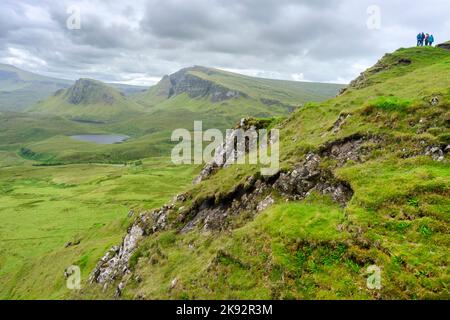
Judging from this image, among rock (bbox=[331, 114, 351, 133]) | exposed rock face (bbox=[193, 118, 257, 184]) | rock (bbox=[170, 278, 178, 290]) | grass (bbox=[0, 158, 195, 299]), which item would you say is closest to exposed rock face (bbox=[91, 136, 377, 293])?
rock (bbox=[331, 114, 351, 133])

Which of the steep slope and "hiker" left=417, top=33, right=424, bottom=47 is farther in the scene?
"hiker" left=417, top=33, right=424, bottom=47

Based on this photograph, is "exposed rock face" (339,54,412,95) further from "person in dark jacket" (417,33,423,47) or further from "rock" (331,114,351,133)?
"rock" (331,114,351,133)

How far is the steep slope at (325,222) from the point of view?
2312 centimetres

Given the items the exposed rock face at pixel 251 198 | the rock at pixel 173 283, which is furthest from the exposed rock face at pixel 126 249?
the rock at pixel 173 283

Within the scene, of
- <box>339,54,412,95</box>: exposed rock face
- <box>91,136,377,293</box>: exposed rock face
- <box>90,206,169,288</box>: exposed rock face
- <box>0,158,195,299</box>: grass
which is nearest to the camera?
<box>91,136,377,293</box>: exposed rock face

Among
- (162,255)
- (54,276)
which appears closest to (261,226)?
(162,255)

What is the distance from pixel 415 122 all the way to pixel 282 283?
23.3 metres

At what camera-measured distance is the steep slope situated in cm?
2312

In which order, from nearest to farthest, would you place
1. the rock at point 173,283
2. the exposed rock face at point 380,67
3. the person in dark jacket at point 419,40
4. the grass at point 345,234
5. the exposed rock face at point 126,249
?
the grass at point 345,234
the rock at point 173,283
the exposed rock face at point 126,249
the exposed rock face at point 380,67
the person in dark jacket at point 419,40

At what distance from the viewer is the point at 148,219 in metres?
53.0

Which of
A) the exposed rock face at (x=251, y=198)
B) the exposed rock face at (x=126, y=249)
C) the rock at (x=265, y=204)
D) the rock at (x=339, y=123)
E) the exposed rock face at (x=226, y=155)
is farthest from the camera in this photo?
the exposed rock face at (x=226, y=155)

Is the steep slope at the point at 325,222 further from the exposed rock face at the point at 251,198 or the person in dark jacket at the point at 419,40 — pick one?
the person in dark jacket at the point at 419,40

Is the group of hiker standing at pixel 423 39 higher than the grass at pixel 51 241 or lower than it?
higher
